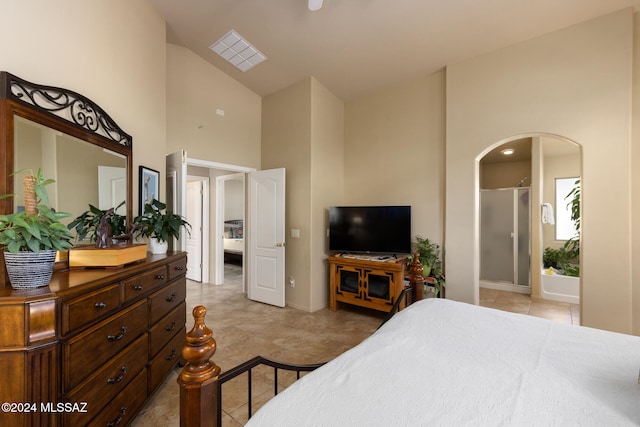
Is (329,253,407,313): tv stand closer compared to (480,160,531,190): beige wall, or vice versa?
(329,253,407,313): tv stand

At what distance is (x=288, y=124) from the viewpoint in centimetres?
402

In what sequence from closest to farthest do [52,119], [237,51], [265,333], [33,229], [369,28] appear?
[33,229] → [52,119] → [369,28] → [265,333] → [237,51]

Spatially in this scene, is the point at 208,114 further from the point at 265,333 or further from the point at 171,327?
the point at 265,333

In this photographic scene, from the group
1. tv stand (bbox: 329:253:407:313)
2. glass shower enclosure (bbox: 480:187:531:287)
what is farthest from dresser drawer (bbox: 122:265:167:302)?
glass shower enclosure (bbox: 480:187:531:287)

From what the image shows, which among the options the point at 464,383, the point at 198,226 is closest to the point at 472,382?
the point at 464,383

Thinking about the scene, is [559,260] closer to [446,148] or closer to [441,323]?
[446,148]

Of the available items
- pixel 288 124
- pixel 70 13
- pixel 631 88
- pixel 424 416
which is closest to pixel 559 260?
pixel 631 88

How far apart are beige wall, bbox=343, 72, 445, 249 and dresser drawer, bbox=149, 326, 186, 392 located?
2.99m

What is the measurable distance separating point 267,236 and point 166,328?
2155mm

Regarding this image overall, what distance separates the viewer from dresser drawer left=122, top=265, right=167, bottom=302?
59.6 inches

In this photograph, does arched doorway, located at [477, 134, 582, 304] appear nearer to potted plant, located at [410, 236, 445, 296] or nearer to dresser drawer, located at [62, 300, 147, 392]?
potted plant, located at [410, 236, 445, 296]

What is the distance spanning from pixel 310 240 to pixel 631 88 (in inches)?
142

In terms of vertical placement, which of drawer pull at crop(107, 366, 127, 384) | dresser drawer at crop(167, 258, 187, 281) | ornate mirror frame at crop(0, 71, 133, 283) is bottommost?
drawer pull at crop(107, 366, 127, 384)

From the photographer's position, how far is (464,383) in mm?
913
